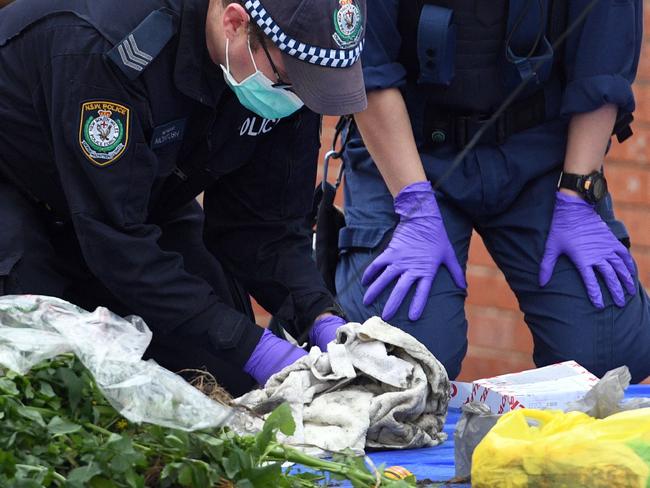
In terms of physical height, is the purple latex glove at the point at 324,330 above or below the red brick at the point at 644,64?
below

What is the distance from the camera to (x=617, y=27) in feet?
8.48

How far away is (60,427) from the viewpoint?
123cm

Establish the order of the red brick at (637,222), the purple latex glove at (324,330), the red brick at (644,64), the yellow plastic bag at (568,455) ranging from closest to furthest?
the yellow plastic bag at (568,455), the purple latex glove at (324,330), the red brick at (644,64), the red brick at (637,222)

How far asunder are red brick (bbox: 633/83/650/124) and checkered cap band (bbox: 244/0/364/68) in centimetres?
159

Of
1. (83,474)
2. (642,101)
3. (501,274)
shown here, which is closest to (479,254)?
(501,274)

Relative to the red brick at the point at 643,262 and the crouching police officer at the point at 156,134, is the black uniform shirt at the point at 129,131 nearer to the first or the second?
the crouching police officer at the point at 156,134

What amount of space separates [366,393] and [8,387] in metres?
0.83

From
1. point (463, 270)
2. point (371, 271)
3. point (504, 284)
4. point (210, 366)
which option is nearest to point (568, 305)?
point (463, 270)

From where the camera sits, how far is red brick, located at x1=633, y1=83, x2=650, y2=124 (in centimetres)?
339

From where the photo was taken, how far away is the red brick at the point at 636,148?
3.42 metres

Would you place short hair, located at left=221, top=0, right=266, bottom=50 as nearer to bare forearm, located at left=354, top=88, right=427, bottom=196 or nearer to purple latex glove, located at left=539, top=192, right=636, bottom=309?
bare forearm, located at left=354, top=88, right=427, bottom=196

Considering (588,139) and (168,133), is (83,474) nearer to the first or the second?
(168,133)

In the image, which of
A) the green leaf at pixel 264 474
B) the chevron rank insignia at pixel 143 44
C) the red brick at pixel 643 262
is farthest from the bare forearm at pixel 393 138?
the green leaf at pixel 264 474

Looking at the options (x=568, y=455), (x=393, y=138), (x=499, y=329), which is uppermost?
(x=393, y=138)
